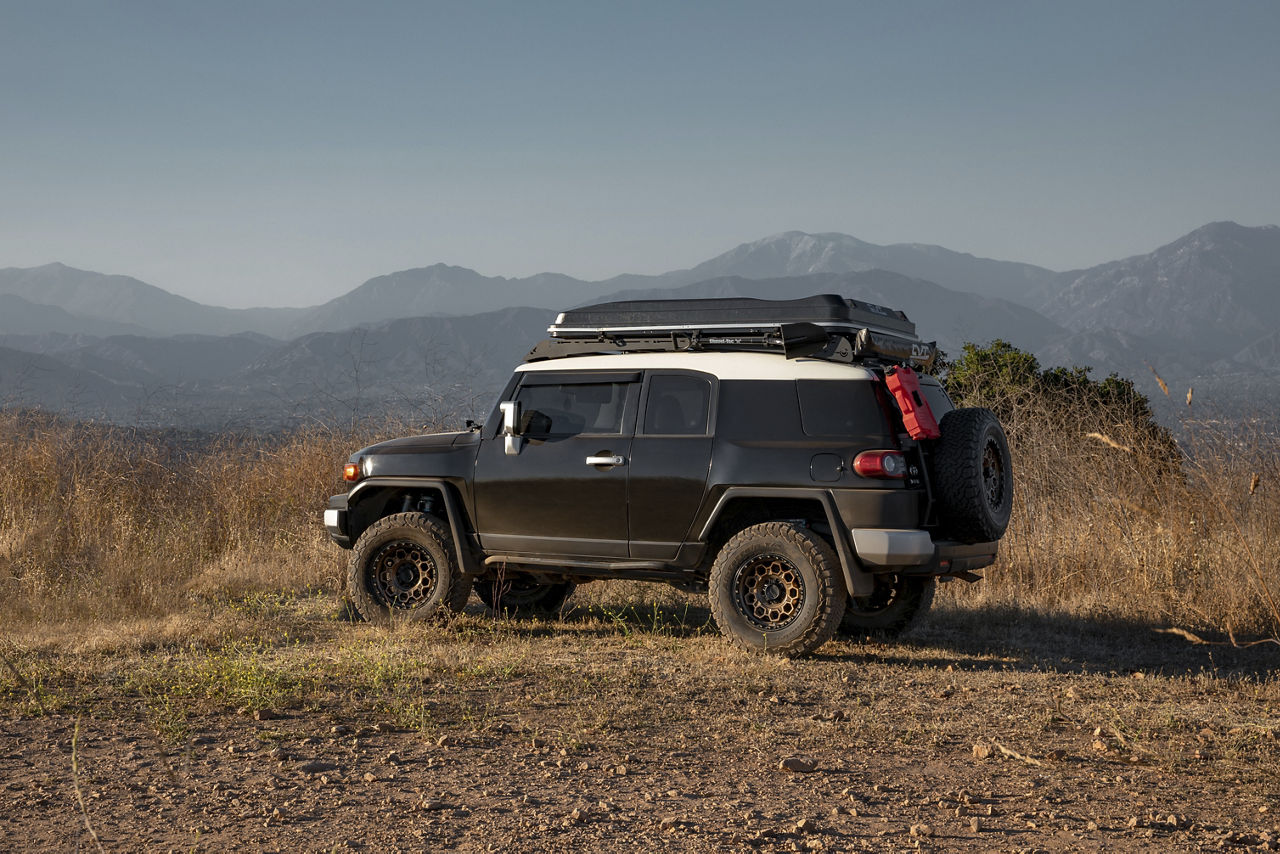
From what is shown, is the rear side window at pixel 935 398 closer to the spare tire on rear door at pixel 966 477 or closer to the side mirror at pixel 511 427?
the spare tire on rear door at pixel 966 477

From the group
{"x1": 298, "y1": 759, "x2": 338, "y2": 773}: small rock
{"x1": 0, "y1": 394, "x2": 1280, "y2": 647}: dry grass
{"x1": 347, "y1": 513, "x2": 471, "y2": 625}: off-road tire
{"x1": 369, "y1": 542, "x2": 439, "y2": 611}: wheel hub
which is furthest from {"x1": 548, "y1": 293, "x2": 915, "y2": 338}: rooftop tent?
{"x1": 298, "y1": 759, "x2": 338, "y2": 773}: small rock

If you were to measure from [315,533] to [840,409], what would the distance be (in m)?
6.93

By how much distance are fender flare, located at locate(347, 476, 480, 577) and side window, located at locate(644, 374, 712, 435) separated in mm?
1673

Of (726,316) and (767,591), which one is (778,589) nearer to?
(767,591)

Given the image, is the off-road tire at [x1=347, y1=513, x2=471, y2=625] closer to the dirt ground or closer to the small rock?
the dirt ground

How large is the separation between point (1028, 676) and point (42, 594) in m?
8.19

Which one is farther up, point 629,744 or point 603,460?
point 603,460

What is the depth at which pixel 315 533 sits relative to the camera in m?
12.1

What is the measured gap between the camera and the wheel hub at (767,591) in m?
7.43

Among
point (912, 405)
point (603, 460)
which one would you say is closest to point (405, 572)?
point (603, 460)

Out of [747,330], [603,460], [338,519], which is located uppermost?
[747,330]

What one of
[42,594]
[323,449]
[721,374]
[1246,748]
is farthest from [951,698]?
[323,449]

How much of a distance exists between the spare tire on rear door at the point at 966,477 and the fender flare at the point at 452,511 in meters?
3.46

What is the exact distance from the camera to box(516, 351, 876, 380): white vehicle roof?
736 cm
